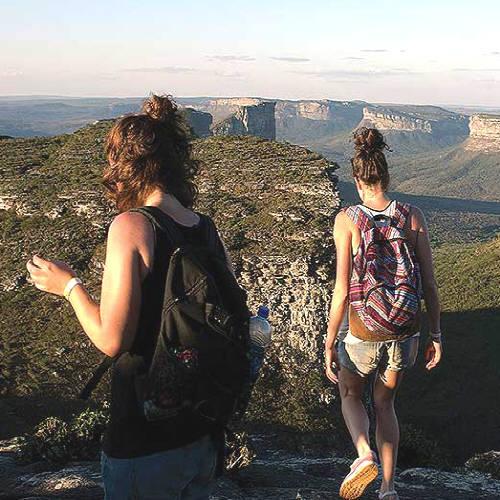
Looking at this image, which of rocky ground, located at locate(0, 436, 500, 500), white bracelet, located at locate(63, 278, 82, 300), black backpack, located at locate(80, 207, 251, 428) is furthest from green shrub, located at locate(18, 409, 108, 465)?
black backpack, located at locate(80, 207, 251, 428)

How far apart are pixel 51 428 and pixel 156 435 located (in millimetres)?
6531

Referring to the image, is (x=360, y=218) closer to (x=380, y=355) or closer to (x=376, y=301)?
(x=376, y=301)

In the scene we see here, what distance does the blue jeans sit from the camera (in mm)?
2938

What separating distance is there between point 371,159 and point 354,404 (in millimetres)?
2025

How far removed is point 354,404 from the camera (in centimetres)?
531

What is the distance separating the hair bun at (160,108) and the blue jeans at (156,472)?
1636mm

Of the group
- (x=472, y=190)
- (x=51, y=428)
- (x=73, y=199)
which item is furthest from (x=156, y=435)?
(x=472, y=190)

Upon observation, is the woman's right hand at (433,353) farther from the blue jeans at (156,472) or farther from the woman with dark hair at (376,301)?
the blue jeans at (156,472)

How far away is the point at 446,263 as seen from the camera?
227 feet

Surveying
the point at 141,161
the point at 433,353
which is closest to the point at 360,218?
the point at 433,353

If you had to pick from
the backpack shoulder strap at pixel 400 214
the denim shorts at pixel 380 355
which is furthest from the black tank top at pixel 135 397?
the backpack shoulder strap at pixel 400 214

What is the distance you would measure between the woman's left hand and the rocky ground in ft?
11.7

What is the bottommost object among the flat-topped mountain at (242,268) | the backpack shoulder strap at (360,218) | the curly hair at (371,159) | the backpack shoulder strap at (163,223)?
the flat-topped mountain at (242,268)

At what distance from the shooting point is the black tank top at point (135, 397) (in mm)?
2877
